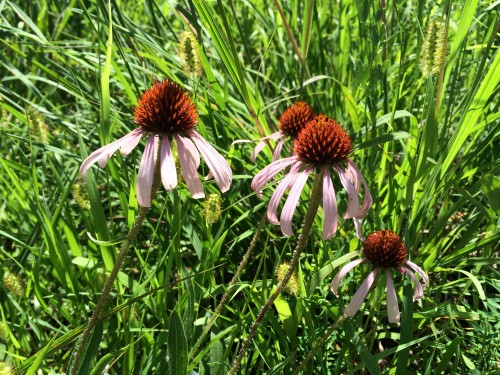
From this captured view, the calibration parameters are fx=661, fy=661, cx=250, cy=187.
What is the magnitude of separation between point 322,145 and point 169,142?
255mm

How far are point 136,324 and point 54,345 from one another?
27 centimetres

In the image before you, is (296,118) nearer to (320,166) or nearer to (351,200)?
(320,166)

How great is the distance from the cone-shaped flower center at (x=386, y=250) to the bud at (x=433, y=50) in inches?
14.9

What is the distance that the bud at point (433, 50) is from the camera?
135cm

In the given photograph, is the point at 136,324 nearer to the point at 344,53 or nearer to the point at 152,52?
the point at 152,52

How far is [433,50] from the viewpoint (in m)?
1.38

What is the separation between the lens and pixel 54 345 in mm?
1085

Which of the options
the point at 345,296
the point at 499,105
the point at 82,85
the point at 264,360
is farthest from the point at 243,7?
the point at 264,360

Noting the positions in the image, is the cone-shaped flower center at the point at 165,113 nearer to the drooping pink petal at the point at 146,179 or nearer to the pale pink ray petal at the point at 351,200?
the drooping pink petal at the point at 146,179

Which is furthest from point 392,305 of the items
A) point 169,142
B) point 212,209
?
point 169,142

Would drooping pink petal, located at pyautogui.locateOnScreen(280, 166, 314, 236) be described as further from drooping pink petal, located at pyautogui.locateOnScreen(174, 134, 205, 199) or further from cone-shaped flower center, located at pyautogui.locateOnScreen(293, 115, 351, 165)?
drooping pink petal, located at pyautogui.locateOnScreen(174, 134, 205, 199)

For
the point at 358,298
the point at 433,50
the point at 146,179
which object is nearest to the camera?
the point at 146,179

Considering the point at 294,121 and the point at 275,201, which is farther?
the point at 294,121

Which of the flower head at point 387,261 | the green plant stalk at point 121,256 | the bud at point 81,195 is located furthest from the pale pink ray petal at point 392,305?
the bud at point 81,195
